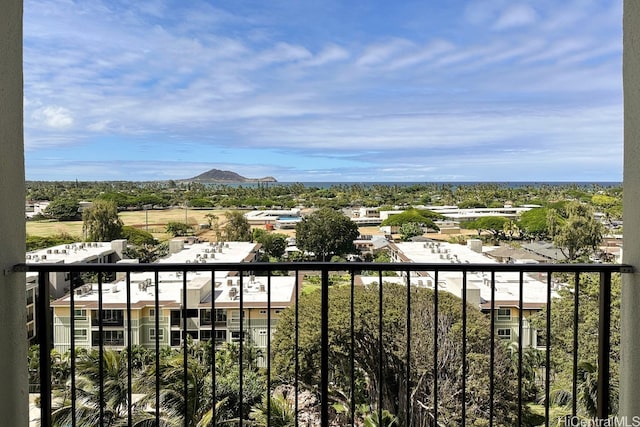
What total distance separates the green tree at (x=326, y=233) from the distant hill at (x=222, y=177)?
0.95 meters

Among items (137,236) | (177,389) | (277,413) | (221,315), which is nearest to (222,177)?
(137,236)

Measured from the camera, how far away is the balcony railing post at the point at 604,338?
1.85m

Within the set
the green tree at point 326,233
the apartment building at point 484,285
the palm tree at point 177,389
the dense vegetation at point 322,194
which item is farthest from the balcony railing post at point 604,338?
the palm tree at point 177,389

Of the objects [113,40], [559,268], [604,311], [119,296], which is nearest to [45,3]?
[113,40]

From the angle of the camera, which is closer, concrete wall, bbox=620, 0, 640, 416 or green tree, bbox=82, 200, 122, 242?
concrete wall, bbox=620, 0, 640, 416

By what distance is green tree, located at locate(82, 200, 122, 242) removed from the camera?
3.91m

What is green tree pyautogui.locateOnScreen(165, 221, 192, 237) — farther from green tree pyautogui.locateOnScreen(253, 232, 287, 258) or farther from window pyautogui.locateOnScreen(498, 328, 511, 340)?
window pyautogui.locateOnScreen(498, 328, 511, 340)

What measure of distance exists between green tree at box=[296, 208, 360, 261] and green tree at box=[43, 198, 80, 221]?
2147mm

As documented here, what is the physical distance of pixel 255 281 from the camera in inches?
221

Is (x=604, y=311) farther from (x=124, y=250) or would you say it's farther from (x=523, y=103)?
(x=523, y=103)

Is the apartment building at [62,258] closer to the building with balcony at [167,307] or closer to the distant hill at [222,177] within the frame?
the building with balcony at [167,307]

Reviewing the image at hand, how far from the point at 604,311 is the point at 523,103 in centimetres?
626

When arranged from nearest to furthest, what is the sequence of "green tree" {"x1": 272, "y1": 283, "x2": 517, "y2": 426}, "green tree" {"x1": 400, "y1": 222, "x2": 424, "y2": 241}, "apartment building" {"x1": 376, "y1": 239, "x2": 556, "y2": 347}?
"apartment building" {"x1": 376, "y1": 239, "x2": 556, "y2": 347} → "green tree" {"x1": 400, "y1": 222, "x2": 424, "y2": 241} → "green tree" {"x1": 272, "y1": 283, "x2": 517, "y2": 426}

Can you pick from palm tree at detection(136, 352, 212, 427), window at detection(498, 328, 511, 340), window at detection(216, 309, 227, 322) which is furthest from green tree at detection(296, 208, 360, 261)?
window at detection(498, 328, 511, 340)
